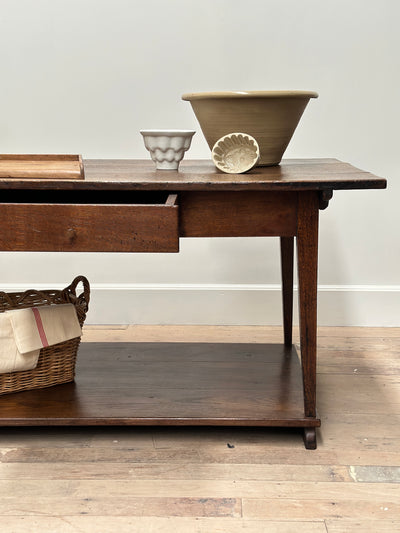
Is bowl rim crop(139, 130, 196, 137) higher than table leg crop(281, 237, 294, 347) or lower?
higher

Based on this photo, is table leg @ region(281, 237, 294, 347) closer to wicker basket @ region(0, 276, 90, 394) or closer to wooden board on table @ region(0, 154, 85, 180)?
wicker basket @ region(0, 276, 90, 394)

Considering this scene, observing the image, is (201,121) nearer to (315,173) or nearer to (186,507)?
(315,173)

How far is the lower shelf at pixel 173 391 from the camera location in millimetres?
1587

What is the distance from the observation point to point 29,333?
1.68 m

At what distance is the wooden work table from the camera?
138 centimetres

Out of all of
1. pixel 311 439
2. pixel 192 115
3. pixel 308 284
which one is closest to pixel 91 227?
pixel 308 284

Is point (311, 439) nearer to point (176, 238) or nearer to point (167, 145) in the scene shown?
point (176, 238)

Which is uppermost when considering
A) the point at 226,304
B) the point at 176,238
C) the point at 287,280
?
the point at 176,238

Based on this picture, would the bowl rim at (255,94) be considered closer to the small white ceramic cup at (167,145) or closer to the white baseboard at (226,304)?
the small white ceramic cup at (167,145)

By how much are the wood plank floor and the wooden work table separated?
70 mm

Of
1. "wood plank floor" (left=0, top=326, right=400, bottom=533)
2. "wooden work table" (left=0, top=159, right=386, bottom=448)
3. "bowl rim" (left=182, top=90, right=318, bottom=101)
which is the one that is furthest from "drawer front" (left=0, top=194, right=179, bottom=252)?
"wood plank floor" (left=0, top=326, right=400, bottom=533)

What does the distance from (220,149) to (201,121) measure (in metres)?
0.12

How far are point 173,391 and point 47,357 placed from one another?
326mm

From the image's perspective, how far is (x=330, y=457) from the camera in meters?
1.54
